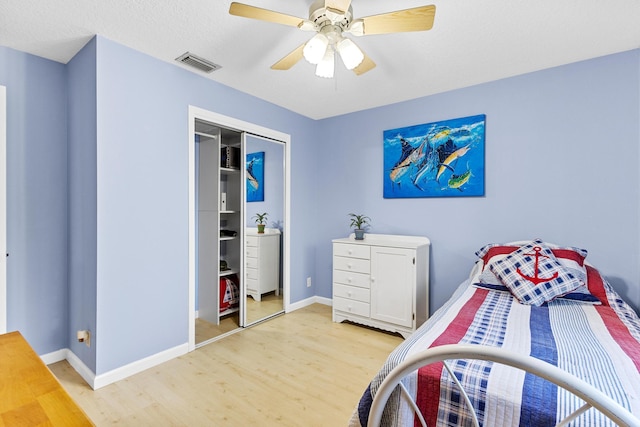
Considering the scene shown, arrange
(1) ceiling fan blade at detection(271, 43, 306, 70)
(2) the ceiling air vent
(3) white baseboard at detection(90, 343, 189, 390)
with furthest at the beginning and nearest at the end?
(2) the ceiling air vent, (3) white baseboard at detection(90, 343, 189, 390), (1) ceiling fan blade at detection(271, 43, 306, 70)

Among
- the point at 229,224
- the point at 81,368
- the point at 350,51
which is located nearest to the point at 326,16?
the point at 350,51

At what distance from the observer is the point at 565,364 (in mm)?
1096

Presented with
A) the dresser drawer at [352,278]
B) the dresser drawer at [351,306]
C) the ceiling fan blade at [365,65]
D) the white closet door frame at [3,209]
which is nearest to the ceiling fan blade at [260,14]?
the ceiling fan blade at [365,65]

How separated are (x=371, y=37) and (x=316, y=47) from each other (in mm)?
617

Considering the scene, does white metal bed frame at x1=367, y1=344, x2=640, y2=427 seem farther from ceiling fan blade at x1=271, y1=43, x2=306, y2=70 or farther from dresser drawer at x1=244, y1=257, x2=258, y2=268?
dresser drawer at x1=244, y1=257, x2=258, y2=268

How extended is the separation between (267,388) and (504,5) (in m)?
2.77

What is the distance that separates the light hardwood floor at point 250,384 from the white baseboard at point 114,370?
44 millimetres

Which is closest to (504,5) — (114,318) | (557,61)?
(557,61)

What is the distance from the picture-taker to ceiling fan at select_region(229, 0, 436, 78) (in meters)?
1.48

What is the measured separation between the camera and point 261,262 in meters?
3.35

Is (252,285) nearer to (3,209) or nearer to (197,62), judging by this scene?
(3,209)

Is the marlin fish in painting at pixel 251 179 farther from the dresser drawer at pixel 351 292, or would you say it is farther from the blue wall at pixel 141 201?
the dresser drawer at pixel 351 292

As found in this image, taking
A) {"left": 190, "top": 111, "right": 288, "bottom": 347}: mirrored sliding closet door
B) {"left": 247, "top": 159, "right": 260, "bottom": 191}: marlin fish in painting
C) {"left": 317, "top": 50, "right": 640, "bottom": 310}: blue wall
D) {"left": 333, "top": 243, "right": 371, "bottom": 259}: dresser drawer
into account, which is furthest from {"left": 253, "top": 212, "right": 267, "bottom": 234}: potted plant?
{"left": 317, "top": 50, "right": 640, "bottom": 310}: blue wall

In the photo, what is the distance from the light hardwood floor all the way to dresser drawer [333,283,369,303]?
0.36m
